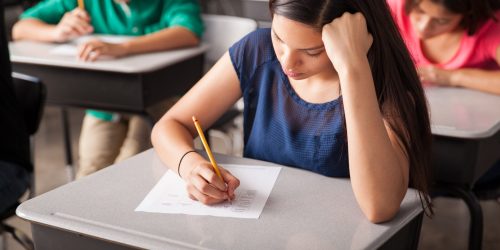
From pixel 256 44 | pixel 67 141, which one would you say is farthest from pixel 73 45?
pixel 256 44

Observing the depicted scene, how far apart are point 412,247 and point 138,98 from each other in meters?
1.22

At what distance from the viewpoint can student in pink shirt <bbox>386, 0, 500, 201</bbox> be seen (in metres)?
2.09

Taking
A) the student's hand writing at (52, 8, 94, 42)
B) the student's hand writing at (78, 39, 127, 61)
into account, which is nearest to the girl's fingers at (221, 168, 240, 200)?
the student's hand writing at (78, 39, 127, 61)

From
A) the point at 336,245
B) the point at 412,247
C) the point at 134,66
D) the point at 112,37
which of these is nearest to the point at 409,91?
the point at 412,247

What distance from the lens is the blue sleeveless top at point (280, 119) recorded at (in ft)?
4.96

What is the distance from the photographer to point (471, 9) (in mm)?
2119

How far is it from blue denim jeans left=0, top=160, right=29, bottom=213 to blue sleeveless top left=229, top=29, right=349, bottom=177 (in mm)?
620

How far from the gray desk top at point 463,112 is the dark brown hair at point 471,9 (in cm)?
22

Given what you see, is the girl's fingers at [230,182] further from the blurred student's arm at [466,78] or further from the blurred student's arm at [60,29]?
the blurred student's arm at [60,29]

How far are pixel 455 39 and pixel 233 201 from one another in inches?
48.0

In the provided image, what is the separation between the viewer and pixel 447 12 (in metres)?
2.09

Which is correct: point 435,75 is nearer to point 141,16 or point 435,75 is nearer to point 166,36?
point 166,36

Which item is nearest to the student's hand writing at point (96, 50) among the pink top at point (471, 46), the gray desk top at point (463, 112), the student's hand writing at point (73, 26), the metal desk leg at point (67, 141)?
the student's hand writing at point (73, 26)

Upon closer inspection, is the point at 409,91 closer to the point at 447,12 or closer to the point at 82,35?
the point at 447,12
